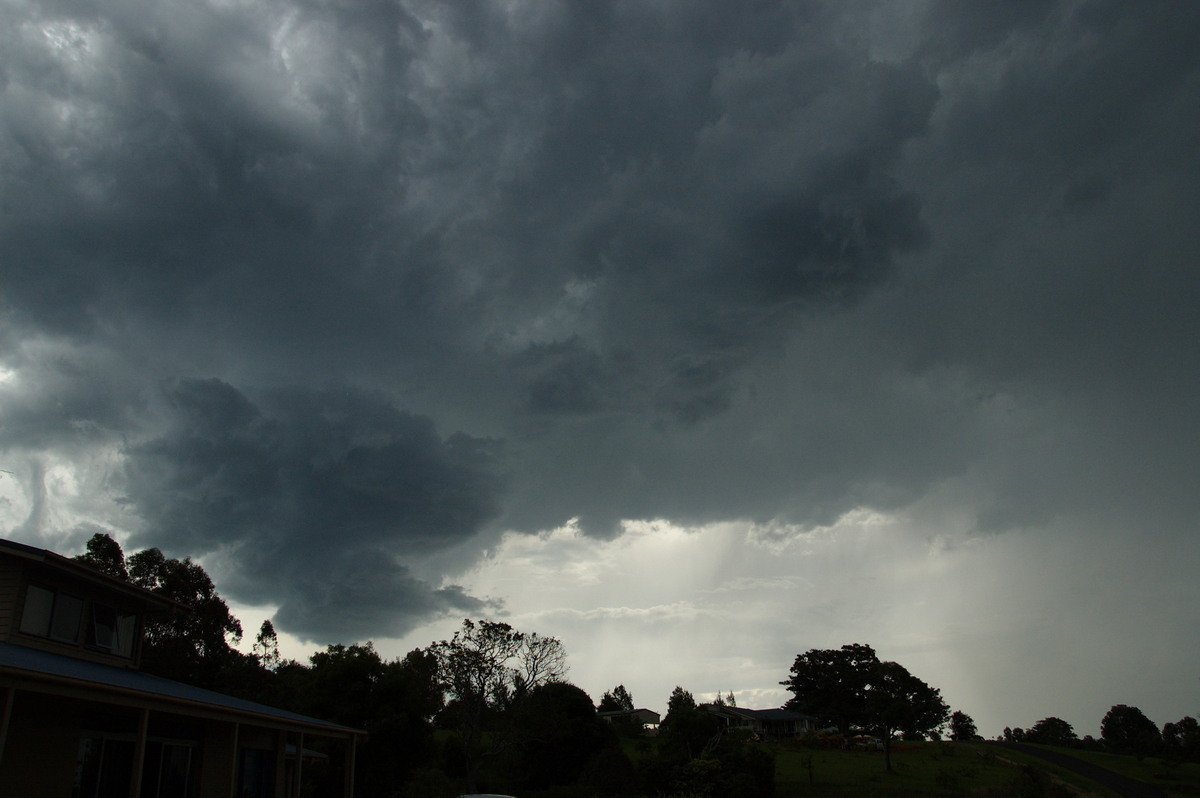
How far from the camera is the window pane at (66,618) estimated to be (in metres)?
20.2

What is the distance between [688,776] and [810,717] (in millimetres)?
73491

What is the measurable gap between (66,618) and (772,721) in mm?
98488

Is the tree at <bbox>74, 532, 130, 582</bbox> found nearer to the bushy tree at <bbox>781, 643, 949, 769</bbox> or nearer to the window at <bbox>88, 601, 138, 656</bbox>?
the window at <bbox>88, 601, 138, 656</bbox>

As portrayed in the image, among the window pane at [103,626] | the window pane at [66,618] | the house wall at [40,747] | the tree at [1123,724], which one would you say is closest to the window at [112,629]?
the window pane at [103,626]

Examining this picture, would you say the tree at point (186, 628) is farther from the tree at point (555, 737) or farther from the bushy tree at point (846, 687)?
the bushy tree at point (846, 687)

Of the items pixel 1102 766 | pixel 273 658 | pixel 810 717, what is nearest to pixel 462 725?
pixel 273 658

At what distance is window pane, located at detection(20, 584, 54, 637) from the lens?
19.0 m

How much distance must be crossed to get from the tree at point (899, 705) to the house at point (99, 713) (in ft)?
144

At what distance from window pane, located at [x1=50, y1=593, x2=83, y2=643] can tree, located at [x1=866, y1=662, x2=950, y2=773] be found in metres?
50.4

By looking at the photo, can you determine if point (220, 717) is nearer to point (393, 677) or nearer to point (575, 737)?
point (393, 677)

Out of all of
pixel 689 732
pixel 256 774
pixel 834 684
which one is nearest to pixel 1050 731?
pixel 834 684

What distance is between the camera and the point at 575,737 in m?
50.1

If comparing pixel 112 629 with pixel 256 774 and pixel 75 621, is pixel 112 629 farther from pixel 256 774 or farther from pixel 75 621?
pixel 256 774

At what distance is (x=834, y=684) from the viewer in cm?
10194
